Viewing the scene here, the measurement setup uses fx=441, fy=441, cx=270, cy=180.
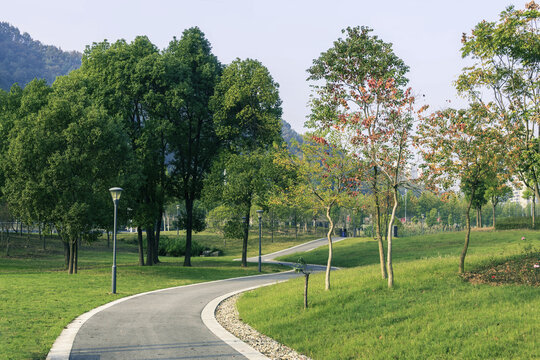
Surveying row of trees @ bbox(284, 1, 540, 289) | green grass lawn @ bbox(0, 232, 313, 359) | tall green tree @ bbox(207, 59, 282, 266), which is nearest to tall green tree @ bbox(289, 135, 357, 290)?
row of trees @ bbox(284, 1, 540, 289)

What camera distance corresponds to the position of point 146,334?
12180 millimetres

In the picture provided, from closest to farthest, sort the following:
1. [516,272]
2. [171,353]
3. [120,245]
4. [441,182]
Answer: [171,353], [516,272], [441,182], [120,245]

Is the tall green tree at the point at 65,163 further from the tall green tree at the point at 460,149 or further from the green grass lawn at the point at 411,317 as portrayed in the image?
the tall green tree at the point at 460,149

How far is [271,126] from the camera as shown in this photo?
3591 centimetres

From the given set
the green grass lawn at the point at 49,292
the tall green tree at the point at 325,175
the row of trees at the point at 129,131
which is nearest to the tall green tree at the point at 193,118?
the row of trees at the point at 129,131

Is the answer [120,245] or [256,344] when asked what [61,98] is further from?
[120,245]

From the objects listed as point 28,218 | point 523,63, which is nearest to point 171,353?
point 523,63

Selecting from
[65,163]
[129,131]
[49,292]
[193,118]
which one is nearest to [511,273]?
[49,292]

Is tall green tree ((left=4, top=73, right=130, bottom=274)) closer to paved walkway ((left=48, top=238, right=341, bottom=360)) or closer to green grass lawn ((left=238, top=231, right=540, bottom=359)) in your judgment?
paved walkway ((left=48, top=238, right=341, bottom=360))

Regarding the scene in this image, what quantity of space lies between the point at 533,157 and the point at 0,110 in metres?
34.6

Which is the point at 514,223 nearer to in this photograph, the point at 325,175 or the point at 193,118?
the point at 193,118

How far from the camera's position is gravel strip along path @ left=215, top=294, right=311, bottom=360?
34.5 ft

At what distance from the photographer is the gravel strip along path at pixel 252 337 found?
10.5 m

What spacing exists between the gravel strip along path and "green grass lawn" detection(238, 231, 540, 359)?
0.25 meters
